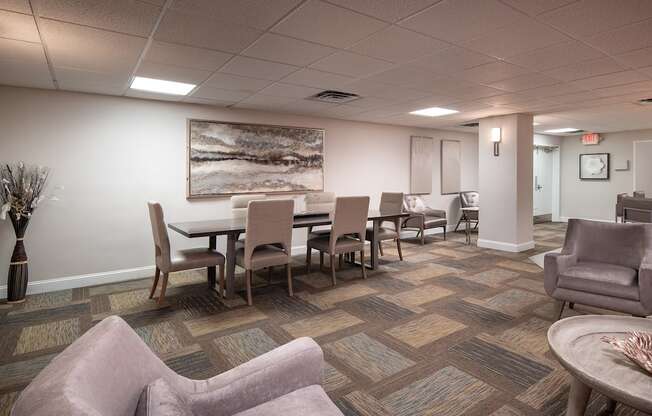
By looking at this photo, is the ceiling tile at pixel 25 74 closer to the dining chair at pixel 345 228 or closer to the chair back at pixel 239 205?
the chair back at pixel 239 205

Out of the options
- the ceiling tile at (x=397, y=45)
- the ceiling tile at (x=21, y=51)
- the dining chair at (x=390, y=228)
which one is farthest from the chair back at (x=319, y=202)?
the ceiling tile at (x=21, y=51)

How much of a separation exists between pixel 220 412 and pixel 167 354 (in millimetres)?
1530

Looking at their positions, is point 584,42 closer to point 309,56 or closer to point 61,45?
point 309,56

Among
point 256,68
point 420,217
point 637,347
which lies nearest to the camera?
point 637,347

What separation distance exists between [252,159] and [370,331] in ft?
10.4

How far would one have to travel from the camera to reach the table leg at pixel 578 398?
62.1 inches

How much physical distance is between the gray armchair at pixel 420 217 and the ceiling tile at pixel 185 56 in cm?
411

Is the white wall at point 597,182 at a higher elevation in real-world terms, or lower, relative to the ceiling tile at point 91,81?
lower

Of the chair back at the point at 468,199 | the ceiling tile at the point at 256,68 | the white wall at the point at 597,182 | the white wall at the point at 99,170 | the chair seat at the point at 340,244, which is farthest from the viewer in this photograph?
the white wall at the point at 597,182

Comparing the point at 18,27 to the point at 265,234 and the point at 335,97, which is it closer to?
the point at 265,234

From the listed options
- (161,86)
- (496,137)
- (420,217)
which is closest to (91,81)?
(161,86)

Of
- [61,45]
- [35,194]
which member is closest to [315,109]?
[61,45]

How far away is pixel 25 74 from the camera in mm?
3307

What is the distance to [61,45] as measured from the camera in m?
2.62
